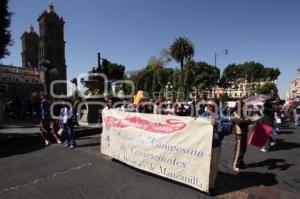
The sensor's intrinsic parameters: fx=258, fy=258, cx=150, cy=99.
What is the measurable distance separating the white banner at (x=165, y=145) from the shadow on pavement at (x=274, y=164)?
240 centimetres

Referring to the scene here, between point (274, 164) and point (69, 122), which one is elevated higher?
point (69, 122)

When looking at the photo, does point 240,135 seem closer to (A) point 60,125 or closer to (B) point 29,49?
(A) point 60,125

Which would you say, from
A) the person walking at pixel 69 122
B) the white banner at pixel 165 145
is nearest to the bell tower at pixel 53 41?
the person walking at pixel 69 122

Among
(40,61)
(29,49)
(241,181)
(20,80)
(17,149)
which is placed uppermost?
(29,49)

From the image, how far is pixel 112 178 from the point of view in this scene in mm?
5590

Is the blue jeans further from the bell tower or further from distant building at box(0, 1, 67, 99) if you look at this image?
the bell tower

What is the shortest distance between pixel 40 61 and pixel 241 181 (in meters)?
83.9

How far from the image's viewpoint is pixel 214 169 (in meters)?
4.83

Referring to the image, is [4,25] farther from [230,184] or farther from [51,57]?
[51,57]

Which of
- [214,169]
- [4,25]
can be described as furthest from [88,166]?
[4,25]

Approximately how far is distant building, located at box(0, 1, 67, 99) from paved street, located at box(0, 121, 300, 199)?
44.8 metres

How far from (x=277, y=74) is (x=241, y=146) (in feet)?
360

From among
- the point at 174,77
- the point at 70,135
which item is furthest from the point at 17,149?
the point at 174,77

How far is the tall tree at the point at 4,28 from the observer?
22.3 metres
